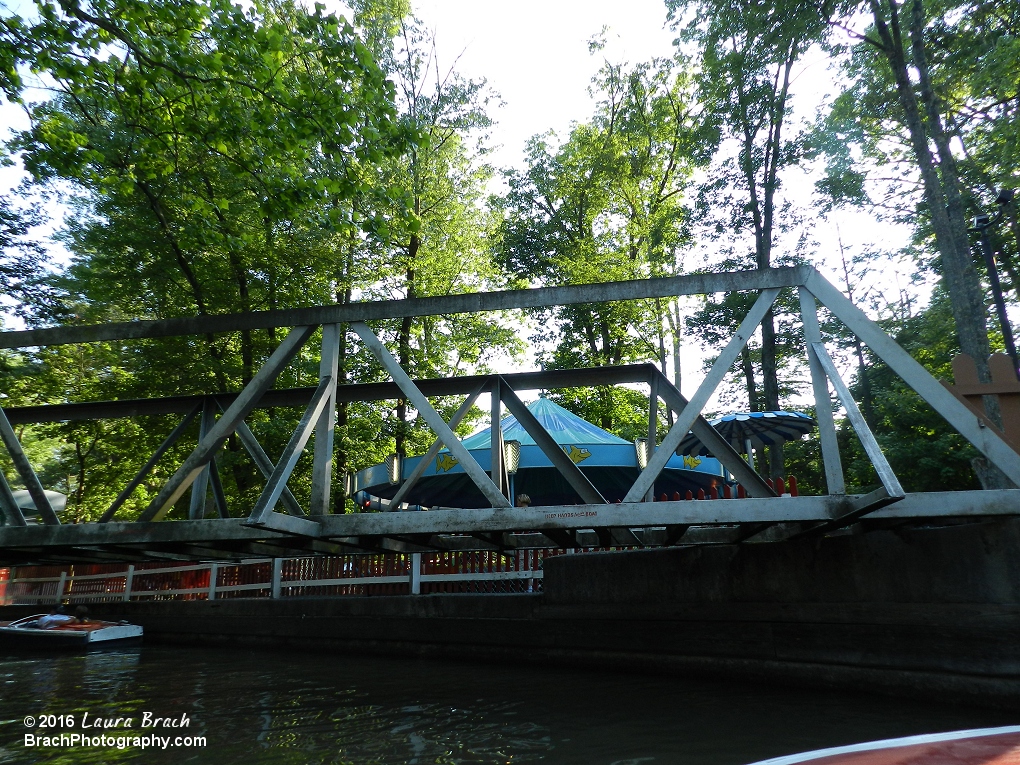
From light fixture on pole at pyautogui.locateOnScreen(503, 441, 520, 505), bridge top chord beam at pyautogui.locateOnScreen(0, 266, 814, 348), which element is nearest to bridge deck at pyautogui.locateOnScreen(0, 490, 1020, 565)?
bridge top chord beam at pyautogui.locateOnScreen(0, 266, 814, 348)

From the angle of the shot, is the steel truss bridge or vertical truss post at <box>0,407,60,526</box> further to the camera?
vertical truss post at <box>0,407,60,526</box>

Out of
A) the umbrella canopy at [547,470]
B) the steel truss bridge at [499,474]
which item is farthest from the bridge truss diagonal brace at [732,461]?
the umbrella canopy at [547,470]

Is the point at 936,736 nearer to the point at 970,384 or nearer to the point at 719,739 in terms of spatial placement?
the point at 719,739

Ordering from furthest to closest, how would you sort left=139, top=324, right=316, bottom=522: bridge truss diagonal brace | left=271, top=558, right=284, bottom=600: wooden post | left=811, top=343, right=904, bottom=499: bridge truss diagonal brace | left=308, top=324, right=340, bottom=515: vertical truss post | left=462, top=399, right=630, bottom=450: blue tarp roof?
1. left=271, top=558, right=284, bottom=600: wooden post
2. left=462, top=399, right=630, bottom=450: blue tarp roof
3. left=139, top=324, right=316, bottom=522: bridge truss diagonal brace
4. left=308, top=324, right=340, bottom=515: vertical truss post
5. left=811, top=343, right=904, bottom=499: bridge truss diagonal brace

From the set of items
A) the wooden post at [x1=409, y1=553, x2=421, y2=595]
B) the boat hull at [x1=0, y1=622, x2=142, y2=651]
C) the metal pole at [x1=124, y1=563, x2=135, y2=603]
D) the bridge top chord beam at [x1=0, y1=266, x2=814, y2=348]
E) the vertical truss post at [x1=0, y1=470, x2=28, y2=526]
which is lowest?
the boat hull at [x1=0, y1=622, x2=142, y2=651]

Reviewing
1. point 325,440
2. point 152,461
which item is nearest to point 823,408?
point 325,440

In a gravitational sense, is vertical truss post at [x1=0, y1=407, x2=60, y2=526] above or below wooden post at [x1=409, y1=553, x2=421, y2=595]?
above

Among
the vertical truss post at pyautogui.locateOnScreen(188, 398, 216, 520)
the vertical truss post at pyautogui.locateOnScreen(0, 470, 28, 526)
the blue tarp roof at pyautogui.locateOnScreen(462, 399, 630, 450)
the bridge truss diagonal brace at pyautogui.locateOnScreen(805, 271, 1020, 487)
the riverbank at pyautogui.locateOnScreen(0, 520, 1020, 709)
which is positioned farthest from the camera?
the blue tarp roof at pyautogui.locateOnScreen(462, 399, 630, 450)

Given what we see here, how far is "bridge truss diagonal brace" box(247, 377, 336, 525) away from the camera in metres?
5.25

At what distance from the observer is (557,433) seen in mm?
13055

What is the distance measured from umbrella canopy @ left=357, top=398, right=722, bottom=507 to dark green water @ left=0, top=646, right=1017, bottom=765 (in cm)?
325

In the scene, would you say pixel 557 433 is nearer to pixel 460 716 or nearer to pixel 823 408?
pixel 460 716

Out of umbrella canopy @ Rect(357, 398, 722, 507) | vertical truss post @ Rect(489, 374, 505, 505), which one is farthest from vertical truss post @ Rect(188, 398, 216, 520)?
umbrella canopy @ Rect(357, 398, 722, 507)

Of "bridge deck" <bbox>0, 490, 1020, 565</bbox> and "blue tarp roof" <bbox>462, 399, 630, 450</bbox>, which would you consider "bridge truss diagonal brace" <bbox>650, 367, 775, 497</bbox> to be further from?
"blue tarp roof" <bbox>462, 399, 630, 450</bbox>
